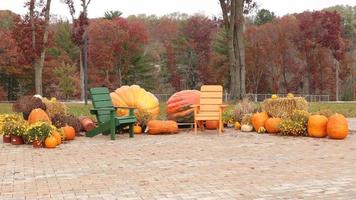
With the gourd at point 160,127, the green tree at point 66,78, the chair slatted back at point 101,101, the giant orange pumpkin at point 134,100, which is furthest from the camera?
the green tree at point 66,78

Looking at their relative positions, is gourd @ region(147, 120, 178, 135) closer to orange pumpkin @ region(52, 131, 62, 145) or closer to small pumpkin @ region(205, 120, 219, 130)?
small pumpkin @ region(205, 120, 219, 130)

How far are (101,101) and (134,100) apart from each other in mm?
1060

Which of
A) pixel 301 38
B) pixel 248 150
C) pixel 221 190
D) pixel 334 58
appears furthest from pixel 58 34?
pixel 221 190

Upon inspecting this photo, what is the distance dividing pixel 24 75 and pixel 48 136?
2619cm

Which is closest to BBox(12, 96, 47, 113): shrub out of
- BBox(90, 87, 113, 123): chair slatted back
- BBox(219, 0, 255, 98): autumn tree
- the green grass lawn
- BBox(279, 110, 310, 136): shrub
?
BBox(90, 87, 113, 123): chair slatted back

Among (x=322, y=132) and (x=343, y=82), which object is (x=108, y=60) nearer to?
(x=343, y=82)

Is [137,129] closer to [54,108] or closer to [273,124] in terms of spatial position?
[54,108]

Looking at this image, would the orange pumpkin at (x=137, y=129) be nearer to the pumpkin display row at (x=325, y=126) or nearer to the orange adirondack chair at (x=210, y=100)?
the orange adirondack chair at (x=210, y=100)

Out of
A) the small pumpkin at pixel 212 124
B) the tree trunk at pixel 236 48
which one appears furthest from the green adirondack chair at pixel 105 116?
the tree trunk at pixel 236 48

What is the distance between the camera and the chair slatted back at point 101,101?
914 centimetres

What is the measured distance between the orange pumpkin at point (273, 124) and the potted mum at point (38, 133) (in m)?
4.37

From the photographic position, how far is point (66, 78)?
110 ft

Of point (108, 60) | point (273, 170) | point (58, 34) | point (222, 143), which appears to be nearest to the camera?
point (273, 170)

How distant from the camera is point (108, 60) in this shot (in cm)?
3559
